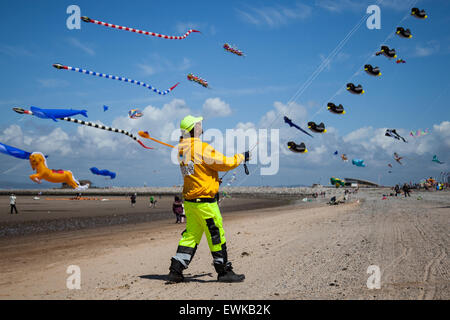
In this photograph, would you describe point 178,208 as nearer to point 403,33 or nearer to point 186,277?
point 403,33

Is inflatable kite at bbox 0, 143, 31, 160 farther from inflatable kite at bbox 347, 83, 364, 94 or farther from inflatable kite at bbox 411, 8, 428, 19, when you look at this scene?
inflatable kite at bbox 411, 8, 428, 19

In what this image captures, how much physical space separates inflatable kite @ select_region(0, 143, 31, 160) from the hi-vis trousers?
587 inches

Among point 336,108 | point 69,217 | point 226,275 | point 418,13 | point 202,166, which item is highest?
point 418,13

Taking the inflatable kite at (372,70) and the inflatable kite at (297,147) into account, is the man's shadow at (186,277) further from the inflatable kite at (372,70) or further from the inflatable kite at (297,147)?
the inflatable kite at (372,70)

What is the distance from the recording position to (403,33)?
17.9 m

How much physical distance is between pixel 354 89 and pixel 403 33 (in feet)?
15.6

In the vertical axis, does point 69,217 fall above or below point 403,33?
below

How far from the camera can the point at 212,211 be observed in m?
5.53

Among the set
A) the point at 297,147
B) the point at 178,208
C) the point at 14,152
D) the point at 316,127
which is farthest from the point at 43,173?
the point at 316,127

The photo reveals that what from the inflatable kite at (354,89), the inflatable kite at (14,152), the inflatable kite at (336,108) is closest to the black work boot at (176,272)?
the inflatable kite at (336,108)

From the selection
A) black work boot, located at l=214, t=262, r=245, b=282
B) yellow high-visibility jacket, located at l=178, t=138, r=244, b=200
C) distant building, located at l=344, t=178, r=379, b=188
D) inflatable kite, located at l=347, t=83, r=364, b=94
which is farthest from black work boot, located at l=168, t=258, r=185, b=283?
distant building, located at l=344, t=178, r=379, b=188

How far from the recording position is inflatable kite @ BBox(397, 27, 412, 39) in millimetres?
17812

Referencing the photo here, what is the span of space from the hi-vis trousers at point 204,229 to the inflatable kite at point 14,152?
587 inches
